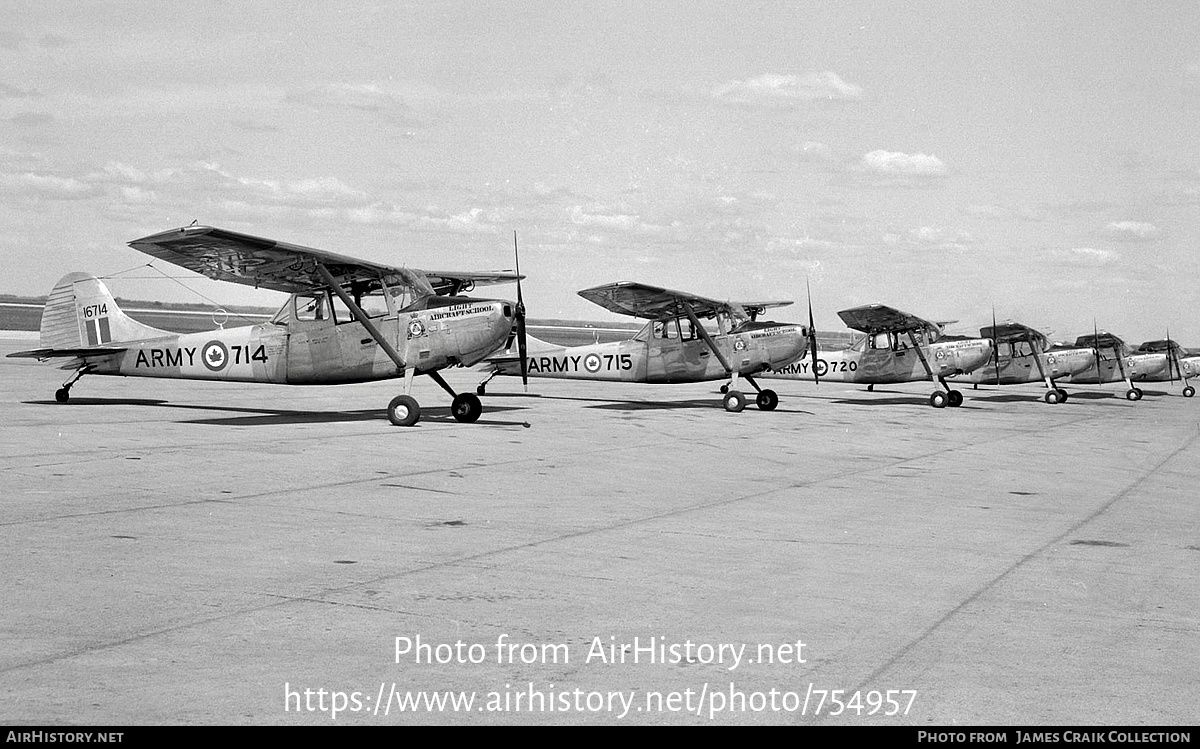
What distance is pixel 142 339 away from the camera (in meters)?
23.1

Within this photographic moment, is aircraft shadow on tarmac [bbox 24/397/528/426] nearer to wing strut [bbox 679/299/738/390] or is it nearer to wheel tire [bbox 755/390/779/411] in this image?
wing strut [bbox 679/299/738/390]

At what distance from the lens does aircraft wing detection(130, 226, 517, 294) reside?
56.6 feet

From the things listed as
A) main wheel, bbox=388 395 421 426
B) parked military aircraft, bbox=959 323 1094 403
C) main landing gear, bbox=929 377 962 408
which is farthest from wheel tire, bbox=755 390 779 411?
parked military aircraft, bbox=959 323 1094 403

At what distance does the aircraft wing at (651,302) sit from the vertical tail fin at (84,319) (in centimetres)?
1028

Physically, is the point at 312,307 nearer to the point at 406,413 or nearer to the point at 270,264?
the point at 270,264

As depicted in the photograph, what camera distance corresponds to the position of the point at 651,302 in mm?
28828

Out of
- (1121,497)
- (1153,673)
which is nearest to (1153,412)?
(1121,497)

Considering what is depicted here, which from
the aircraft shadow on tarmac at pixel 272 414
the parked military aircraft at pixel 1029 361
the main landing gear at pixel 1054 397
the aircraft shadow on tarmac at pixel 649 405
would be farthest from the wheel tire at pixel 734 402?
the main landing gear at pixel 1054 397

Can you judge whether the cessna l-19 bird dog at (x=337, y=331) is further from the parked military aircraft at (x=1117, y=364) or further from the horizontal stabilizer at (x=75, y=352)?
the parked military aircraft at (x=1117, y=364)

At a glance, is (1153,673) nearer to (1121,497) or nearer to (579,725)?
(579,725)

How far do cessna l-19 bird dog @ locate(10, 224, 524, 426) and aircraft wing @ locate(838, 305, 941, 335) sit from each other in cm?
1512

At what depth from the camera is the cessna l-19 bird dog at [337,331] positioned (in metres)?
19.6

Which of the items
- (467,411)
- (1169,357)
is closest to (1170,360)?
(1169,357)

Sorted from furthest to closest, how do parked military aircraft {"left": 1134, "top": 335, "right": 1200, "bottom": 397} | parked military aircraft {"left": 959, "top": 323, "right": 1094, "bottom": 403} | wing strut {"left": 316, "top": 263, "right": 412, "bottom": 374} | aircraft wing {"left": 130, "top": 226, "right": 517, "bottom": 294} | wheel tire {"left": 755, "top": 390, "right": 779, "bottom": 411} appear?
parked military aircraft {"left": 1134, "top": 335, "right": 1200, "bottom": 397} < parked military aircraft {"left": 959, "top": 323, "right": 1094, "bottom": 403} < wheel tire {"left": 755, "top": 390, "right": 779, "bottom": 411} < wing strut {"left": 316, "top": 263, "right": 412, "bottom": 374} < aircraft wing {"left": 130, "top": 226, "right": 517, "bottom": 294}
